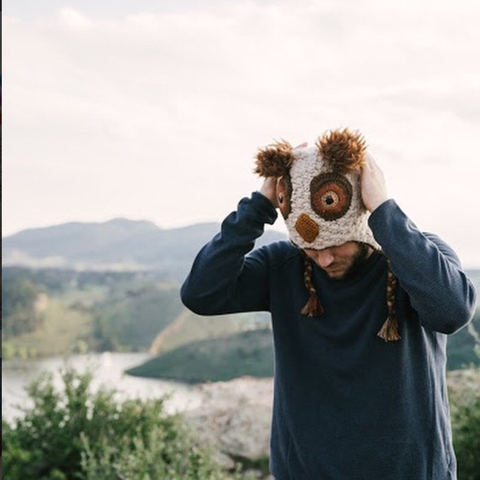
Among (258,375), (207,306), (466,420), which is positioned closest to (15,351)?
(258,375)

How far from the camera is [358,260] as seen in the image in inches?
71.8

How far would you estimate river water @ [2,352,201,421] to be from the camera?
13.5 feet

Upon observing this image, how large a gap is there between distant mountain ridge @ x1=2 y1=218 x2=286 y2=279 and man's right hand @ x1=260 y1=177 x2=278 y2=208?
3276mm

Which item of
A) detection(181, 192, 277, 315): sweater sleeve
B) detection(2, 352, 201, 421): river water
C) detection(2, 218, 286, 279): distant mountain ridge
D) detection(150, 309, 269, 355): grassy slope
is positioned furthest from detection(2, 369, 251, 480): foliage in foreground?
detection(181, 192, 277, 315): sweater sleeve

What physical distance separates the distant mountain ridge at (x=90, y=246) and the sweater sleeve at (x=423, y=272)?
3.56 meters

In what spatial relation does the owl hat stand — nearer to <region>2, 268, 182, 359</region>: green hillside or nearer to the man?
the man

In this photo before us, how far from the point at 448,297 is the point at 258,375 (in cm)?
316

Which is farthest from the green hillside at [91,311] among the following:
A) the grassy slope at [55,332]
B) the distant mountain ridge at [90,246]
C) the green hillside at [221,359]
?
the green hillside at [221,359]

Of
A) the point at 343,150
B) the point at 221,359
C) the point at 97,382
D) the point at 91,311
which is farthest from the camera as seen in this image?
the point at 91,311

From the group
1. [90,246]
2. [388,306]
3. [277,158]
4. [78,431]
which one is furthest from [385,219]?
[90,246]

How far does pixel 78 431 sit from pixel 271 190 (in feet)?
8.04

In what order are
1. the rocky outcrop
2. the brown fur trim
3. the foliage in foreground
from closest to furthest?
the brown fur trim → the foliage in foreground → the rocky outcrop

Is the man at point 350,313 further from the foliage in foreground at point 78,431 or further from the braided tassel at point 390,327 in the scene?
the foliage in foreground at point 78,431

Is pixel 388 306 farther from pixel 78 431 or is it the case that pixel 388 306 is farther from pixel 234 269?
pixel 78 431
